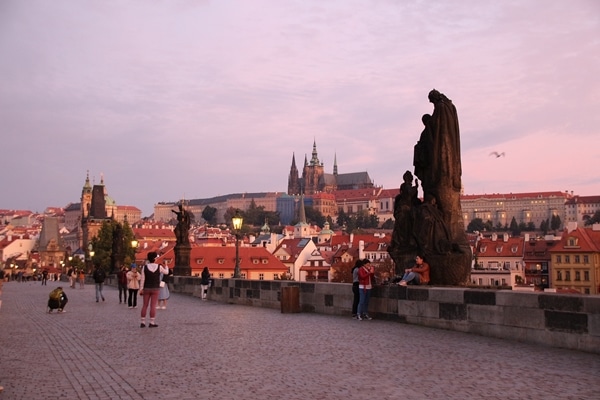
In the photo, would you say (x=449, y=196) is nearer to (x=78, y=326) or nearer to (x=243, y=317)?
(x=243, y=317)

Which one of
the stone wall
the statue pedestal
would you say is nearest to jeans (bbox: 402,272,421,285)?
the stone wall

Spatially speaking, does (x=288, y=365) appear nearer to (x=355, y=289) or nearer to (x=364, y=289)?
(x=364, y=289)

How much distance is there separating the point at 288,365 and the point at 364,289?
598 centimetres

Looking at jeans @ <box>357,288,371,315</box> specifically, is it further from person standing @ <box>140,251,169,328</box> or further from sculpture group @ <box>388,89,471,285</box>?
person standing @ <box>140,251,169,328</box>

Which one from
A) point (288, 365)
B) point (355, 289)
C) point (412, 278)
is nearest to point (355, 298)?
point (355, 289)

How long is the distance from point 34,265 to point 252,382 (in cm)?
16336

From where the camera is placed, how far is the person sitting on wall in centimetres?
1359

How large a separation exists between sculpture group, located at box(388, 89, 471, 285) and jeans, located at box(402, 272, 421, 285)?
10.7 inches

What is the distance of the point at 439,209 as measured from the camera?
14156 millimetres

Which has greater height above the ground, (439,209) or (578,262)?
(439,209)

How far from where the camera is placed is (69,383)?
7.98 metres

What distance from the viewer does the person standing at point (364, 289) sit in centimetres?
1458

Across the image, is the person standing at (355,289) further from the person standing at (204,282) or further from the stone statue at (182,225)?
the stone statue at (182,225)

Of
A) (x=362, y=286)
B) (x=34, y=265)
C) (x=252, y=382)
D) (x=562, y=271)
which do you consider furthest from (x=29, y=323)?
(x=34, y=265)
